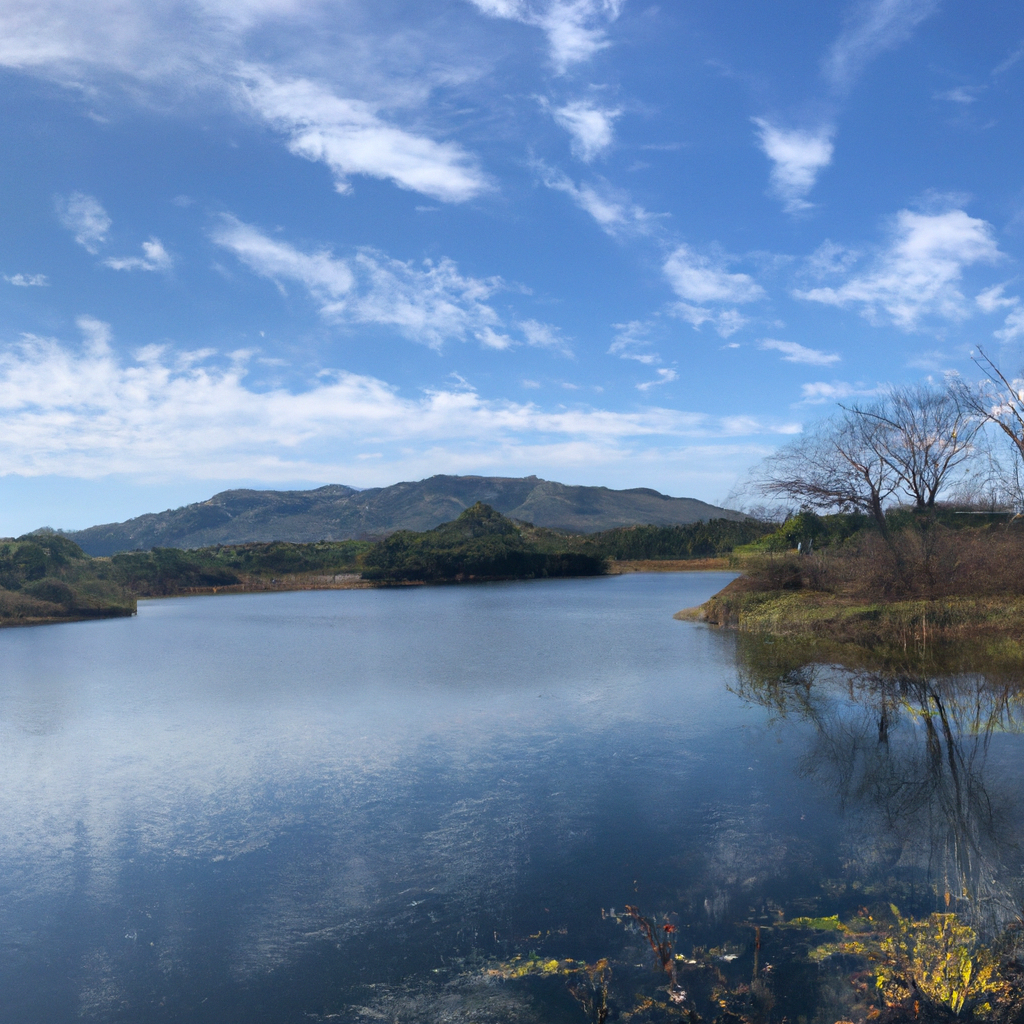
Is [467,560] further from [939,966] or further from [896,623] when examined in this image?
[939,966]

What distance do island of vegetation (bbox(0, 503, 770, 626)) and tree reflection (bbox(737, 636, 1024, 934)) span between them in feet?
109

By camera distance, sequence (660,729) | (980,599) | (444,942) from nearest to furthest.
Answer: (444,942)
(660,729)
(980,599)

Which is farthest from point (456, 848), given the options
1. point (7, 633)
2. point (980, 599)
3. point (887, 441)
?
point (7, 633)

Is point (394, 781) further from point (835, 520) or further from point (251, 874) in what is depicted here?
point (835, 520)

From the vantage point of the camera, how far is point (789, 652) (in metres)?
17.7

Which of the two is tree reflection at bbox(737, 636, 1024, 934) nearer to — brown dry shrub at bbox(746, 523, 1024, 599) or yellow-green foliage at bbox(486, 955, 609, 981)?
yellow-green foliage at bbox(486, 955, 609, 981)

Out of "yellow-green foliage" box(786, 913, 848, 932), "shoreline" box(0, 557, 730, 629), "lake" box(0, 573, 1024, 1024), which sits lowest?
"shoreline" box(0, 557, 730, 629)

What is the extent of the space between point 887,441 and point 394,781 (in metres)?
19.2

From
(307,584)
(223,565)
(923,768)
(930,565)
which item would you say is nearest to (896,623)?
(930,565)

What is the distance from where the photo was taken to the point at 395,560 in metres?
67.8

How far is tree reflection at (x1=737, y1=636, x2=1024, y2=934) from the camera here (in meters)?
5.89

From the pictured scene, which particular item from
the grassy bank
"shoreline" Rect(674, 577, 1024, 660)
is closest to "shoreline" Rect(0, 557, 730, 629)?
the grassy bank

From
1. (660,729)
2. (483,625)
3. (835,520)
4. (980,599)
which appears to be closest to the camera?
(660,729)

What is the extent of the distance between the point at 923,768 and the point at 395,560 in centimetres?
6126
